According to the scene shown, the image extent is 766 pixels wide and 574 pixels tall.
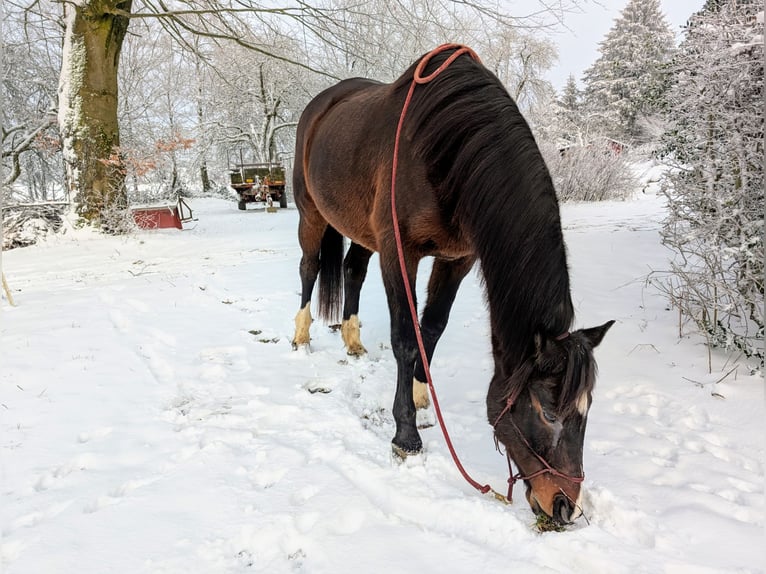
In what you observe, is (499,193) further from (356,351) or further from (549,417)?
(356,351)

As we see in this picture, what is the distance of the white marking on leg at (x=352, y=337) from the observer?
3252 millimetres

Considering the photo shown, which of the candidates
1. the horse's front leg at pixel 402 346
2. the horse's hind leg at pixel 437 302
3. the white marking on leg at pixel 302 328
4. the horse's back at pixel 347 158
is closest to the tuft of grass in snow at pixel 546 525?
the horse's front leg at pixel 402 346

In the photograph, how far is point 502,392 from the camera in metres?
1.59

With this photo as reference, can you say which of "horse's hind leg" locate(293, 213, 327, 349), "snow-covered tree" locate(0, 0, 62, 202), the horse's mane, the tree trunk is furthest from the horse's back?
"snow-covered tree" locate(0, 0, 62, 202)

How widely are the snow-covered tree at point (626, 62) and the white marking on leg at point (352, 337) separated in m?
25.4

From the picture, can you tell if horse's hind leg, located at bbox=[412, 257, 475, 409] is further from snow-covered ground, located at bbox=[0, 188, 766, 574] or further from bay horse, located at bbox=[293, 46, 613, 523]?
snow-covered ground, located at bbox=[0, 188, 766, 574]

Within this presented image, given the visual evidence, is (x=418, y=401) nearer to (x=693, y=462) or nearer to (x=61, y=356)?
(x=693, y=462)

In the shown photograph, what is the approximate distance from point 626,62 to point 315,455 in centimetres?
3160

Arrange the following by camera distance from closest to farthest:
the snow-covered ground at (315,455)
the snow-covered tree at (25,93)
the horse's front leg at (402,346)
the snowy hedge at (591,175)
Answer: the snow-covered ground at (315,455) < the horse's front leg at (402,346) < the snow-covered tree at (25,93) < the snowy hedge at (591,175)

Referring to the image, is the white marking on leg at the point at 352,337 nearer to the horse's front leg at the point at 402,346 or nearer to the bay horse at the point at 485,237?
the bay horse at the point at 485,237

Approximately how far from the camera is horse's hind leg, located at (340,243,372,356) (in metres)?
3.31

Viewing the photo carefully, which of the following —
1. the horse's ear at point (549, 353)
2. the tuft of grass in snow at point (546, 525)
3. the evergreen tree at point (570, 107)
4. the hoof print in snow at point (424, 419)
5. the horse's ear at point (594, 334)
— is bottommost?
the hoof print in snow at point (424, 419)

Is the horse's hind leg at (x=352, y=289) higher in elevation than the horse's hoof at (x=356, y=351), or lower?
higher

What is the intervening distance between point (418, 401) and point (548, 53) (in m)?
23.9
